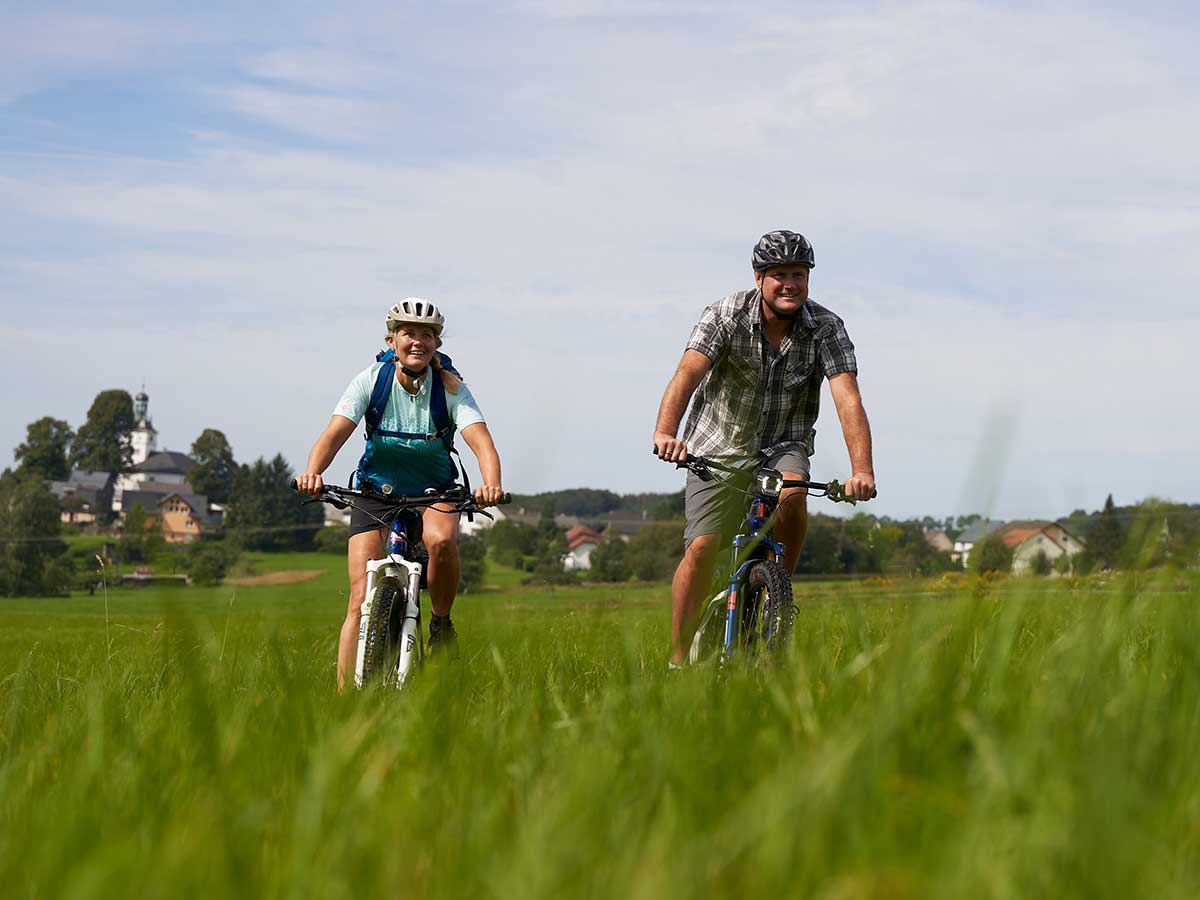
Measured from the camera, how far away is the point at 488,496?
6457 mm

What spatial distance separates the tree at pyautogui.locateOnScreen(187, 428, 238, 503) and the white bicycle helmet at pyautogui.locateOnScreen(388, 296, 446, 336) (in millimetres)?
165073

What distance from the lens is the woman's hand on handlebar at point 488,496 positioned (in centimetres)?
641

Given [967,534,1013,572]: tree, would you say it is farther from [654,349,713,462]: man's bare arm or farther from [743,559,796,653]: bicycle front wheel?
[654,349,713,462]: man's bare arm

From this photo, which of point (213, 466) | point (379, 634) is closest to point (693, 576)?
point (379, 634)

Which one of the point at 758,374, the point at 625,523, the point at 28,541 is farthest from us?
the point at 625,523

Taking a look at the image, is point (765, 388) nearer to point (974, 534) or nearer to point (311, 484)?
point (311, 484)

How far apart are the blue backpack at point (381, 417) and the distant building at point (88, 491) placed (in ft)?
495

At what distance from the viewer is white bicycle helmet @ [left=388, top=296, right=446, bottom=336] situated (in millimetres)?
6777

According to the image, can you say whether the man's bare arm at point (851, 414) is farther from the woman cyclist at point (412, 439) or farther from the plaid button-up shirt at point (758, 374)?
the woman cyclist at point (412, 439)

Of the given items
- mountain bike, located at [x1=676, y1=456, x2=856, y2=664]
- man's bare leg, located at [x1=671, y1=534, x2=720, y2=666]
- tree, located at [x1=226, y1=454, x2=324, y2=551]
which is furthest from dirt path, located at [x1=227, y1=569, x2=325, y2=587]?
tree, located at [x1=226, y1=454, x2=324, y2=551]

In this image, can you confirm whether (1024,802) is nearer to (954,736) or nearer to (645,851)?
(954,736)

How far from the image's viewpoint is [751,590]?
6.37 meters

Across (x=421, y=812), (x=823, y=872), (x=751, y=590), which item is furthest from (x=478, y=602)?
(x=751, y=590)

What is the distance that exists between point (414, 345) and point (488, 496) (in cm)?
94
